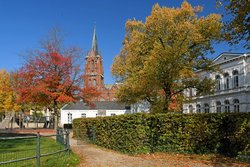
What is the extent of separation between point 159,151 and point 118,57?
77.8ft

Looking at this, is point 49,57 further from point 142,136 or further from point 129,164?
point 129,164

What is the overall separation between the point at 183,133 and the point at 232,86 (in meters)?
32.4

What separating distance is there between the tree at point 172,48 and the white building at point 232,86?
12373mm

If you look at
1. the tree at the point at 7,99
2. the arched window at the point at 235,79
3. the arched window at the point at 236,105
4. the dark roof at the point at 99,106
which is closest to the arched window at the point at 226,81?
the arched window at the point at 235,79

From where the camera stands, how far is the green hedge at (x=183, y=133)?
10633 mm

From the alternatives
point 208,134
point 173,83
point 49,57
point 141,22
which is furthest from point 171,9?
point 208,134

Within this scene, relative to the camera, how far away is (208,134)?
1159cm

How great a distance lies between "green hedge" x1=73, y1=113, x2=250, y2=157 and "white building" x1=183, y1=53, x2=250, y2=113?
2527 cm

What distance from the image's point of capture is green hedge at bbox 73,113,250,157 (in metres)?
10.6

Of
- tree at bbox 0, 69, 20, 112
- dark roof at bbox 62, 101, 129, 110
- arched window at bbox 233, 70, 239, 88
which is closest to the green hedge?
arched window at bbox 233, 70, 239, 88

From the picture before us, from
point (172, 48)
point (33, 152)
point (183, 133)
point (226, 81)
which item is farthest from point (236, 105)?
point (33, 152)

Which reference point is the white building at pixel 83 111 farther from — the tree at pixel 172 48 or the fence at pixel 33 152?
the fence at pixel 33 152

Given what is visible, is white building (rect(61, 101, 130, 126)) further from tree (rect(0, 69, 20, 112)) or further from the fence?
the fence

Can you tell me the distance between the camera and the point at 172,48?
860 inches
